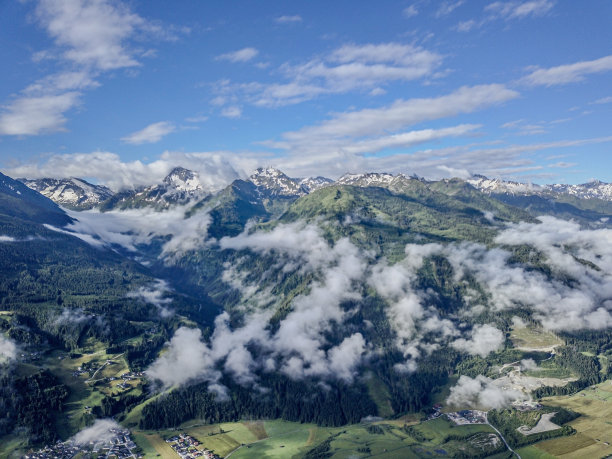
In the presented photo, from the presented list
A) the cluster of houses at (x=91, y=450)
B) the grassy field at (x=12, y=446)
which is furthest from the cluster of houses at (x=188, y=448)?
the grassy field at (x=12, y=446)

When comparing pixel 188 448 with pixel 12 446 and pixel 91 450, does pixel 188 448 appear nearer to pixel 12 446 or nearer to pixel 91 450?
pixel 91 450

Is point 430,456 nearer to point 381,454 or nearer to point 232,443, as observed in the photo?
point 381,454

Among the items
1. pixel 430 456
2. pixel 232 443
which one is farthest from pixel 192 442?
pixel 430 456

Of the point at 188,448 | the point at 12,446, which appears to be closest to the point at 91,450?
the point at 12,446

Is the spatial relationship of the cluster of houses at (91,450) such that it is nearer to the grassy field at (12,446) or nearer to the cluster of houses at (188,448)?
the grassy field at (12,446)

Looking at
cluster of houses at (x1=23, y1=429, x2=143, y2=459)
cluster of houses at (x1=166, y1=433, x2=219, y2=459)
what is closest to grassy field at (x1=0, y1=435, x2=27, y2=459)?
cluster of houses at (x1=23, y1=429, x2=143, y2=459)

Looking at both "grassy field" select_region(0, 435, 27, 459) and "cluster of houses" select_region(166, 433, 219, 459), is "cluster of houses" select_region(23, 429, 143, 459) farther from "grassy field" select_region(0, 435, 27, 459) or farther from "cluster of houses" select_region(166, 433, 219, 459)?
"cluster of houses" select_region(166, 433, 219, 459)
